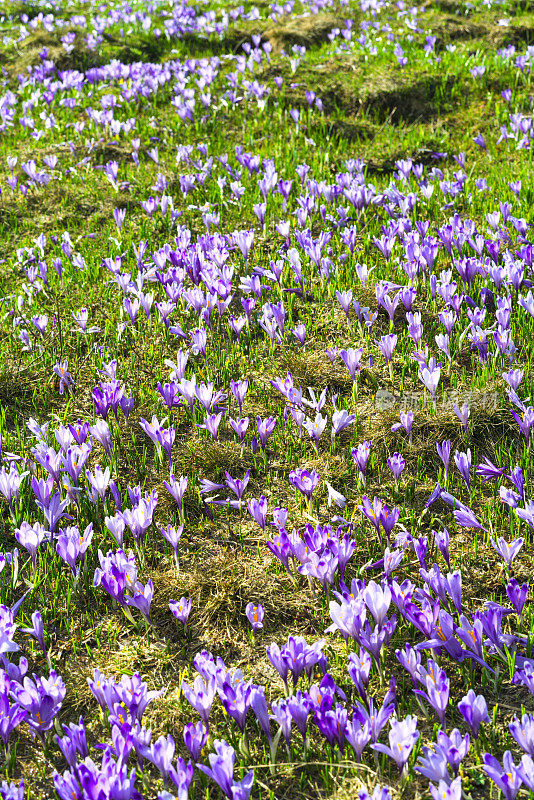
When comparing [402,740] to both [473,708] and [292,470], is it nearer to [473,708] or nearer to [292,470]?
[473,708]

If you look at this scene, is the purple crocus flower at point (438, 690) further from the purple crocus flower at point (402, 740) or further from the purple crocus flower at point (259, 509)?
the purple crocus flower at point (259, 509)

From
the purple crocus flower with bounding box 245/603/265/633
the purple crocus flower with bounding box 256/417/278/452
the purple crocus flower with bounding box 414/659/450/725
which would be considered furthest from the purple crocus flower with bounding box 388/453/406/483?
the purple crocus flower with bounding box 414/659/450/725

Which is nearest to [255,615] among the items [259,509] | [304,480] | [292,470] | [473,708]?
[259,509]

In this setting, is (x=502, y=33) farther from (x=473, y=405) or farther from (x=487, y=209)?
(x=473, y=405)

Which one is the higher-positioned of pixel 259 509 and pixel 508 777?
pixel 508 777

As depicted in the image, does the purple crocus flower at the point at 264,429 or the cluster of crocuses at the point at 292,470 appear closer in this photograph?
the cluster of crocuses at the point at 292,470

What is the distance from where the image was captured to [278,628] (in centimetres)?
254

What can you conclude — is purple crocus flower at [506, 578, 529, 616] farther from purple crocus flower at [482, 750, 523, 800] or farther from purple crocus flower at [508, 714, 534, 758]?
purple crocus flower at [482, 750, 523, 800]

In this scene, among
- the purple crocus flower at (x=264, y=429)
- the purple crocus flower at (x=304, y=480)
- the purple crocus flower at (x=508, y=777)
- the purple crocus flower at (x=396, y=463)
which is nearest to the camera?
the purple crocus flower at (x=508, y=777)

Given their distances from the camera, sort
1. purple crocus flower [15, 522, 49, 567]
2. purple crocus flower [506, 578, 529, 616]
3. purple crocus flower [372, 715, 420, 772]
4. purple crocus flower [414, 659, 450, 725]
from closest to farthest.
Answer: purple crocus flower [372, 715, 420, 772] → purple crocus flower [414, 659, 450, 725] → purple crocus flower [506, 578, 529, 616] → purple crocus flower [15, 522, 49, 567]

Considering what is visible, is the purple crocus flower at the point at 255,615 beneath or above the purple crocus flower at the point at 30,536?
beneath

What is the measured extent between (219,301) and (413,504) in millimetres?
1743

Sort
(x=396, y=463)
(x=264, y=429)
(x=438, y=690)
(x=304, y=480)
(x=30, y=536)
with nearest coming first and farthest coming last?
(x=438, y=690) < (x=30, y=536) < (x=304, y=480) < (x=396, y=463) < (x=264, y=429)

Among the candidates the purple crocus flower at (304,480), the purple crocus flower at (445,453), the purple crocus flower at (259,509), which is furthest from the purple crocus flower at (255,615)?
the purple crocus flower at (445,453)
